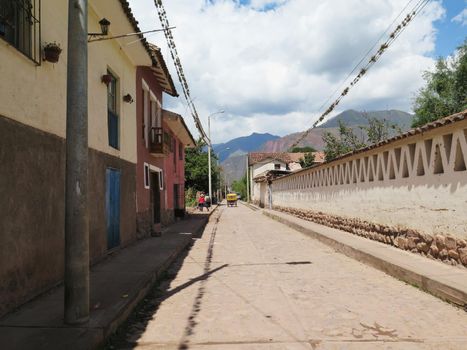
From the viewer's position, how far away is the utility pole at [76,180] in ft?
14.3

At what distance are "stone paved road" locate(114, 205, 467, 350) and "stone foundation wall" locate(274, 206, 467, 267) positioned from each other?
3.19 ft

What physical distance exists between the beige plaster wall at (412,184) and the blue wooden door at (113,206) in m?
5.96

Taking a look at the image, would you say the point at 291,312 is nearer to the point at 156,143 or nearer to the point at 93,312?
the point at 93,312

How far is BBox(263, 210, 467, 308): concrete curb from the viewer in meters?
5.76

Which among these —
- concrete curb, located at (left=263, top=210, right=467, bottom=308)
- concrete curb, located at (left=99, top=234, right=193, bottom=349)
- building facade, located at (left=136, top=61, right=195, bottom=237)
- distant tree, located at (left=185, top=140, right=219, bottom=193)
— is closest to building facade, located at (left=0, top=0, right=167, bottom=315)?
concrete curb, located at (left=99, top=234, right=193, bottom=349)

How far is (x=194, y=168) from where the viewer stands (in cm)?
5125

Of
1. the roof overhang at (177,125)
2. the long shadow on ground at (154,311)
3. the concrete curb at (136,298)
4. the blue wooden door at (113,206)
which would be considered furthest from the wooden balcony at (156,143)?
the long shadow on ground at (154,311)

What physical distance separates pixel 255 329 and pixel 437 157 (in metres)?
4.86

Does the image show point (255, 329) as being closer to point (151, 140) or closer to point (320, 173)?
point (151, 140)

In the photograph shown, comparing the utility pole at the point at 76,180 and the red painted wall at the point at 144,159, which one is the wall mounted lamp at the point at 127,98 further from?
the utility pole at the point at 76,180

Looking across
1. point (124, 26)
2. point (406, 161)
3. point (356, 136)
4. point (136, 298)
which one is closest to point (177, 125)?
point (124, 26)

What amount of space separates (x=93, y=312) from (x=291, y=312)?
2.24 m

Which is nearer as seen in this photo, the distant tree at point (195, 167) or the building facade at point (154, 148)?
the building facade at point (154, 148)

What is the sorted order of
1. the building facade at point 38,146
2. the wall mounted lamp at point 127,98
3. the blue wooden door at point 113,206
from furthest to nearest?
the wall mounted lamp at point 127,98 → the blue wooden door at point 113,206 → the building facade at point 38,146
